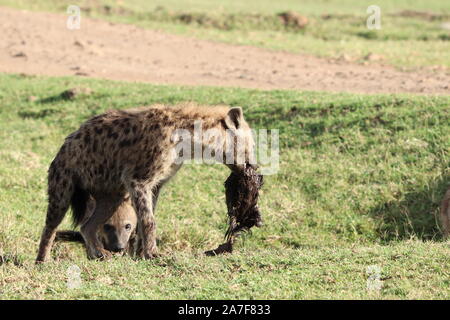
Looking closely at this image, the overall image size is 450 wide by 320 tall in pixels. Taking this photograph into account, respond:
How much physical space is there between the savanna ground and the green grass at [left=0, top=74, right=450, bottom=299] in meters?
0.01

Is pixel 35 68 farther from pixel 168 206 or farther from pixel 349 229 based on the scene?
pixel 349 229

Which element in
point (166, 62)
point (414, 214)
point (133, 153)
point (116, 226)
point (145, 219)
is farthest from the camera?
point (166, 62)

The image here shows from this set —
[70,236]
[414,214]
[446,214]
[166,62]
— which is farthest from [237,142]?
[166,62]

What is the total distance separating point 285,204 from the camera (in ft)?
27.5

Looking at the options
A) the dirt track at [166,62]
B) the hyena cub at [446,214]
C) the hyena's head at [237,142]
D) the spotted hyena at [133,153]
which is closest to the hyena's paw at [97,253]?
the spotted hyena at [133,153]

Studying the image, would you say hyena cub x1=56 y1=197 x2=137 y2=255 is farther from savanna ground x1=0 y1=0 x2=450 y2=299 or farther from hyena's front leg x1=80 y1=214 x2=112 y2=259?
savanna ground x1=0 y1=0 x2=450 y2=299

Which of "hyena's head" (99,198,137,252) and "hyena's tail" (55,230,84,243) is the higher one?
"hyena's head" (99,198,137,252)

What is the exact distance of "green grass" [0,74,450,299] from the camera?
536 cm

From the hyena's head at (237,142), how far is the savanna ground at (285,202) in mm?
759

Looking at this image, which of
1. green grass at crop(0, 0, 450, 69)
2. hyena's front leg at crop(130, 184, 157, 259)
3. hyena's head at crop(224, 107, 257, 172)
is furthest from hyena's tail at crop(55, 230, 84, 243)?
green grass at crop(0, 0, 450, 69)

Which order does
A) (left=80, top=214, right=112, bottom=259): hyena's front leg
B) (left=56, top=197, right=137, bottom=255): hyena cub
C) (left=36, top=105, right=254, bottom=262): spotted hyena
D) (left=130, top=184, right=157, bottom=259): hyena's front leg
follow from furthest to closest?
1. (left=56, top=197, right=137, bottom=255): hyena cub
2. (left=80, top=214, right=112, bottom=259): hyena's front leg
3. (left=36, top=105, right=254, bottom=262): spotted hyena
4. (left=130, top=184, right=157, bottom=259): hyena's front leg

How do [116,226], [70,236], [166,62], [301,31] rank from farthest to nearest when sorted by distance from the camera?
[301,31], [166,62], [70,236], [116,226]

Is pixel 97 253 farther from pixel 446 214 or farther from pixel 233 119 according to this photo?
pixel 446 214

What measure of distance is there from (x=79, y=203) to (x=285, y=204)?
7.59 feet
